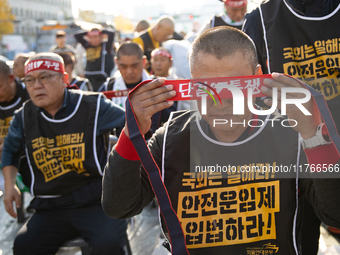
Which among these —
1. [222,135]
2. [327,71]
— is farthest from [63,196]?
[327,71]

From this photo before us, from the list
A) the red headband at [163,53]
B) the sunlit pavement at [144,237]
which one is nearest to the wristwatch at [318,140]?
the sunlit pavement at [144,237]

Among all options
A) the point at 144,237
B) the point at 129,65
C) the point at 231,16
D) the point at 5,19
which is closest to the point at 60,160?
the point at 144,237

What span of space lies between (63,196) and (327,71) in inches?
77.1

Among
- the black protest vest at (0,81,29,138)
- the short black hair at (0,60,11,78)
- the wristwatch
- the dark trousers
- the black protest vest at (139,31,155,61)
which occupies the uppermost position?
the black protest vest at (139,31,155,61)

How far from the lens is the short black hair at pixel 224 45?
136cm

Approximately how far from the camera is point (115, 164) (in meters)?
1.30

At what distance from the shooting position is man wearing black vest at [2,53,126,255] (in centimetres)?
227

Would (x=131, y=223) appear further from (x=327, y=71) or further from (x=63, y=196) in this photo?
(x=327, y=71)

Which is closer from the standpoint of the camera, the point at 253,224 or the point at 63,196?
the point at 253,224

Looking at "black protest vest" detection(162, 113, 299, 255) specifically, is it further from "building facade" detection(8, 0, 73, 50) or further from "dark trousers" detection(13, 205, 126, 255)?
"building facade" detection(8, 0, 73, 50)

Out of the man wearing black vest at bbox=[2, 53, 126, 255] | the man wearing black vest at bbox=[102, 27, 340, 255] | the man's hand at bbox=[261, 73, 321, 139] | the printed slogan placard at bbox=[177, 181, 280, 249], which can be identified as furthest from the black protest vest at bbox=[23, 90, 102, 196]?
the man's hand at bbox=[261, 73, 321, 139]

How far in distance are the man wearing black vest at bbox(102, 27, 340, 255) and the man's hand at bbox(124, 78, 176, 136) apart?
0.67 feet

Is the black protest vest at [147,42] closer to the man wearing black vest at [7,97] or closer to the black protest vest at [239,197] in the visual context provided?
the man wearing black vest at [7,97]

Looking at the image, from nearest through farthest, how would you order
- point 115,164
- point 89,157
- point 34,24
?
point 115,164 → point 89,157 → point 34,24
